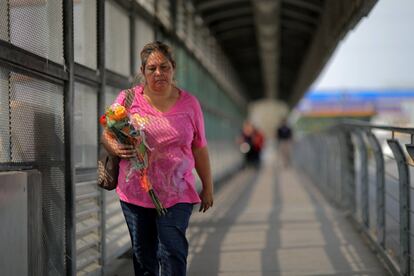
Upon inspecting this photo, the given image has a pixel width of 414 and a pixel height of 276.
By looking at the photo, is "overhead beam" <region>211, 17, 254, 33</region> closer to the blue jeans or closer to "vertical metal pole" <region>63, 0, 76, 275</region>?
"vertical metal pole" <region>63, 0, 76, 275</region>

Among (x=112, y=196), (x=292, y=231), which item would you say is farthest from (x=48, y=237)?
(x=292, y=231)

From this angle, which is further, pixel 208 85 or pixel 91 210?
pixel 208 85

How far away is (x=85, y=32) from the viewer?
4.52 meters

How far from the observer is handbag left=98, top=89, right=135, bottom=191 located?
133 inches

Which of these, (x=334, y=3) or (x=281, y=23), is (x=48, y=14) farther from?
(x=281, y=23)

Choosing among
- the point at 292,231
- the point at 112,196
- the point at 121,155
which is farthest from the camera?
the point at 292,231

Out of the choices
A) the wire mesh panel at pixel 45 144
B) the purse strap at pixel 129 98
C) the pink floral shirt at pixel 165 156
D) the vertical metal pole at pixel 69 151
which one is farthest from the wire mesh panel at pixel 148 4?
the pink floral shirt at pixel 165 156

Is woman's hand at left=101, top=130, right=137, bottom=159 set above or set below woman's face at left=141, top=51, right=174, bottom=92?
below

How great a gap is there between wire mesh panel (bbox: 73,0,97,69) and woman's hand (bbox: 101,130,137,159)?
3.57 ft

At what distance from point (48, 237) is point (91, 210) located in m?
0.91

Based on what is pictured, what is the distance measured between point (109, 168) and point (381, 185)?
9.30ft

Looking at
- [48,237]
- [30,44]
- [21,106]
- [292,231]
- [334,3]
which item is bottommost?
[292,231]

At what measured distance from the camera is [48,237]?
3.63m

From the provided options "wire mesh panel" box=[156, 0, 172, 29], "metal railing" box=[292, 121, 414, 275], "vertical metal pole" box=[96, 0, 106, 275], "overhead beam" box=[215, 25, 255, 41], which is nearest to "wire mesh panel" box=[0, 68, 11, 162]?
"vertical metal pole" box=[96, 0, 106, 275]
